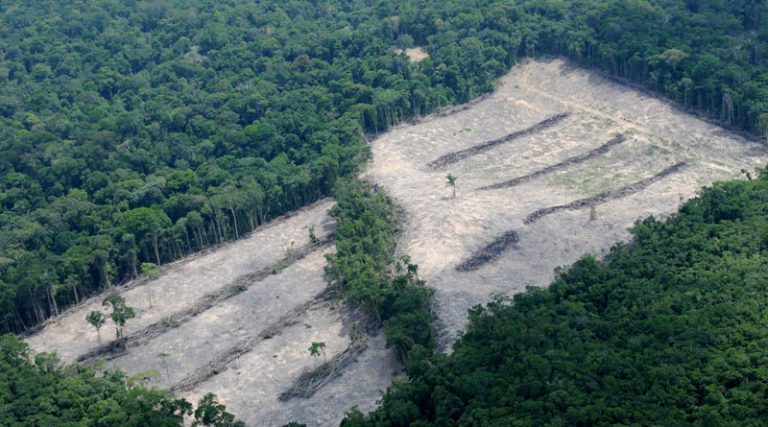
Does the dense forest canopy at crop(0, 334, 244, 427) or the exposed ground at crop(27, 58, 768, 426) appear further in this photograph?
the exposed ground at crop(27, 58, 768, 426)

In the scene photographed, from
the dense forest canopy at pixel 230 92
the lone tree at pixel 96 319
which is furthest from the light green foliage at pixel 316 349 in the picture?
the dense forest canopy at pixel 230 92

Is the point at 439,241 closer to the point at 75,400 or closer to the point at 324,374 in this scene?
the point at 324,374

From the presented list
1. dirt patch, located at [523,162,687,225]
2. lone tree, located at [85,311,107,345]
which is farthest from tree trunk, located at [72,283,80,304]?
dirt patch, located at [523,162,687,225]

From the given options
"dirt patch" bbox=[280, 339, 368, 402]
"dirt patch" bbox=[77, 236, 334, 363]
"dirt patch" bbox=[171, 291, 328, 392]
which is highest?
"dirt patch" bbox=[77, 236, 334, 363]

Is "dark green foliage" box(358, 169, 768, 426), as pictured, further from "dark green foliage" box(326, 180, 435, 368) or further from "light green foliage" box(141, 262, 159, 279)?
"light green foliage" box(141, 262, 159, 279)

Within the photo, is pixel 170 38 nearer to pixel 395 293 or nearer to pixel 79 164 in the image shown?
pixel 79 164

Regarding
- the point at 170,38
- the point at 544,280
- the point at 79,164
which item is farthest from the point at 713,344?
the point at 170,38
